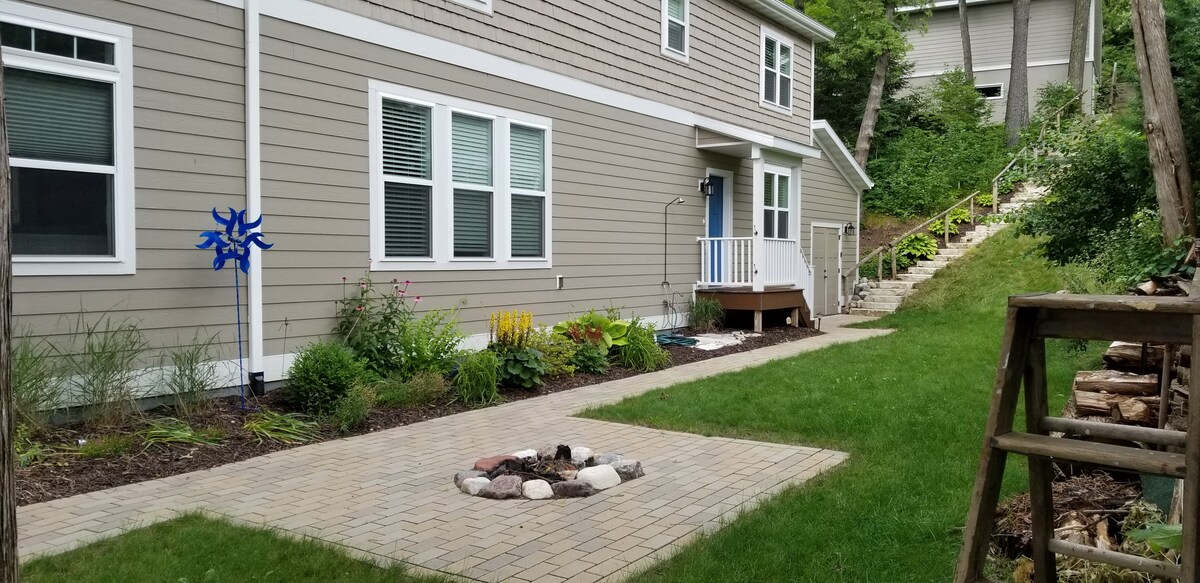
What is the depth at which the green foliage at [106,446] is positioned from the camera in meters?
5.67

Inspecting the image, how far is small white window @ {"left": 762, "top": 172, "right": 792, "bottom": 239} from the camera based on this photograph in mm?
15055

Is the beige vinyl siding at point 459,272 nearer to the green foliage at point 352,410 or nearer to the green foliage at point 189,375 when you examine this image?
the green foliage at point 189,375

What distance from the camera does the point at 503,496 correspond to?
5.05 meters

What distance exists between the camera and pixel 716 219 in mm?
14680

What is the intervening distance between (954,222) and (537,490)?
1782 cm

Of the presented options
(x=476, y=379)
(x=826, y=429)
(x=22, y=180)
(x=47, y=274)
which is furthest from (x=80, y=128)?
(x=826, y=429)

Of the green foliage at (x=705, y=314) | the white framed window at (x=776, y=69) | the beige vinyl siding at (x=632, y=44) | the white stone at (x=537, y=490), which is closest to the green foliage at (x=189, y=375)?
the white stone at (x=537, y=490)

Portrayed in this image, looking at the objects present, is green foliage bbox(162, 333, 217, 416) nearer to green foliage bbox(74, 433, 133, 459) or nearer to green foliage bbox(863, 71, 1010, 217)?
green foliage bbox(74, 433, 133, 459)

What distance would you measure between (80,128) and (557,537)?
15.7 feet

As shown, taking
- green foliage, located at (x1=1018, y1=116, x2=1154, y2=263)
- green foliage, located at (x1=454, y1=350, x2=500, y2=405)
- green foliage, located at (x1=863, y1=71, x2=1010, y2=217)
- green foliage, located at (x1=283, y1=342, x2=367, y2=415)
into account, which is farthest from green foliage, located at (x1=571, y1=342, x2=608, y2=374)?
green foliage, located at (x1=863, y1=71, x2=1010, y2=217)

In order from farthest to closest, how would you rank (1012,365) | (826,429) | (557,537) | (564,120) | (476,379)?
(564,120) < (476,379) < (826,429) < (557,537) < (1012,365)

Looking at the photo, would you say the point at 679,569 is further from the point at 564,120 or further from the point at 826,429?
the point at 564,120

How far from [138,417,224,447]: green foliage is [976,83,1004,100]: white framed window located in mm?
27939

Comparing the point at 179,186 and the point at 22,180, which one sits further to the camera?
the point at 179,186
